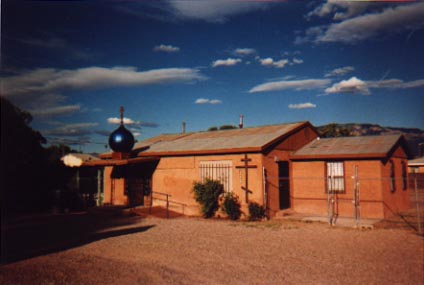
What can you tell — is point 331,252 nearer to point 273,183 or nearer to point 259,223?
point 259,223

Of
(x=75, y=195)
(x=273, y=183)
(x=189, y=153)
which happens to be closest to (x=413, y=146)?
(x=273, y=183)

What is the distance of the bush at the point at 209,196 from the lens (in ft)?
48.5

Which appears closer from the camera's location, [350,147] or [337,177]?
[337,177]

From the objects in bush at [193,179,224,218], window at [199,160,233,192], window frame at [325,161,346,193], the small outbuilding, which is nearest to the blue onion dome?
window at [199,160,233,192]

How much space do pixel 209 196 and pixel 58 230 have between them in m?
6.15

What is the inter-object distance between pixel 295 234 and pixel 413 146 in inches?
464

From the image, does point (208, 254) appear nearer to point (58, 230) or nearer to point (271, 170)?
point (58, 230)

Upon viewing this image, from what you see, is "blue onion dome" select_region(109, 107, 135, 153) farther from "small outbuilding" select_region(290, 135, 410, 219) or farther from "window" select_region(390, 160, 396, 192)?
"window" select_region(390, 160, 396, 192)

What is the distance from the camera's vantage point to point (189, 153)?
16094 millimetres

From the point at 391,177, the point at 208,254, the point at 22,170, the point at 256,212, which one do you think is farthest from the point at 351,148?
the point at 22,170

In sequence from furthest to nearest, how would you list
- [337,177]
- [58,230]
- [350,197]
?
[337,177], [350,197], [58,230]

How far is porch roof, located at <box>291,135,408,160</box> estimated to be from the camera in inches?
536

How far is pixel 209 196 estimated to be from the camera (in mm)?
14766

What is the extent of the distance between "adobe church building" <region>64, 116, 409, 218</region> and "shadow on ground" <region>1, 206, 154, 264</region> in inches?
101
